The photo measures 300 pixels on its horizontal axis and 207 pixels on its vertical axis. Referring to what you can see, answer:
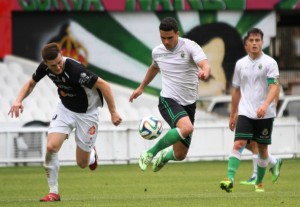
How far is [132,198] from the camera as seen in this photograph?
1494 centimetres

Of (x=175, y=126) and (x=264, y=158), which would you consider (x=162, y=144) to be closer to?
(x=175, y=126)

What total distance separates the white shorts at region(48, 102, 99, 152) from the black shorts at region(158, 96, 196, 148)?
3.10 feet

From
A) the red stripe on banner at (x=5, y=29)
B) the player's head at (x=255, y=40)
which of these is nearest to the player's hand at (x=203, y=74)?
the player's head at (x=255, y=40)

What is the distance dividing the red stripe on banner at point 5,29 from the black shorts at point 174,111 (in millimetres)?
18531

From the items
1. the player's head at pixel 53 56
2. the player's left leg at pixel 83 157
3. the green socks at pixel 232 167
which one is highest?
the player's head at pixel 53 56

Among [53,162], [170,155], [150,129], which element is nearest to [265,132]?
[170,155]

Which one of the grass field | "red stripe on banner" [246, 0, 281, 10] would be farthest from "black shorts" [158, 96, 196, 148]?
"red stripe on banner" [246, 0, 281, 10]

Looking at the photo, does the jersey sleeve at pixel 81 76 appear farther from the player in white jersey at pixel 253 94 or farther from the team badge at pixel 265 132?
the team badge at pixel 265 132

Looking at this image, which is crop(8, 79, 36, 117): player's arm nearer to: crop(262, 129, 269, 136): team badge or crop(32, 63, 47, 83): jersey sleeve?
crop(32, 63, 47, 83): jersey sleeve

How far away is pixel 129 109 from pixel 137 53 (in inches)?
109

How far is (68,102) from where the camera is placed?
49.4 feet

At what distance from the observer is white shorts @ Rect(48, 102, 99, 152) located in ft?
49.1

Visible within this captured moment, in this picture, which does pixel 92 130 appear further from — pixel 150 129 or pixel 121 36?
pixel 121 36

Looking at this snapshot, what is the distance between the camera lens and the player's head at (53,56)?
14.2m
